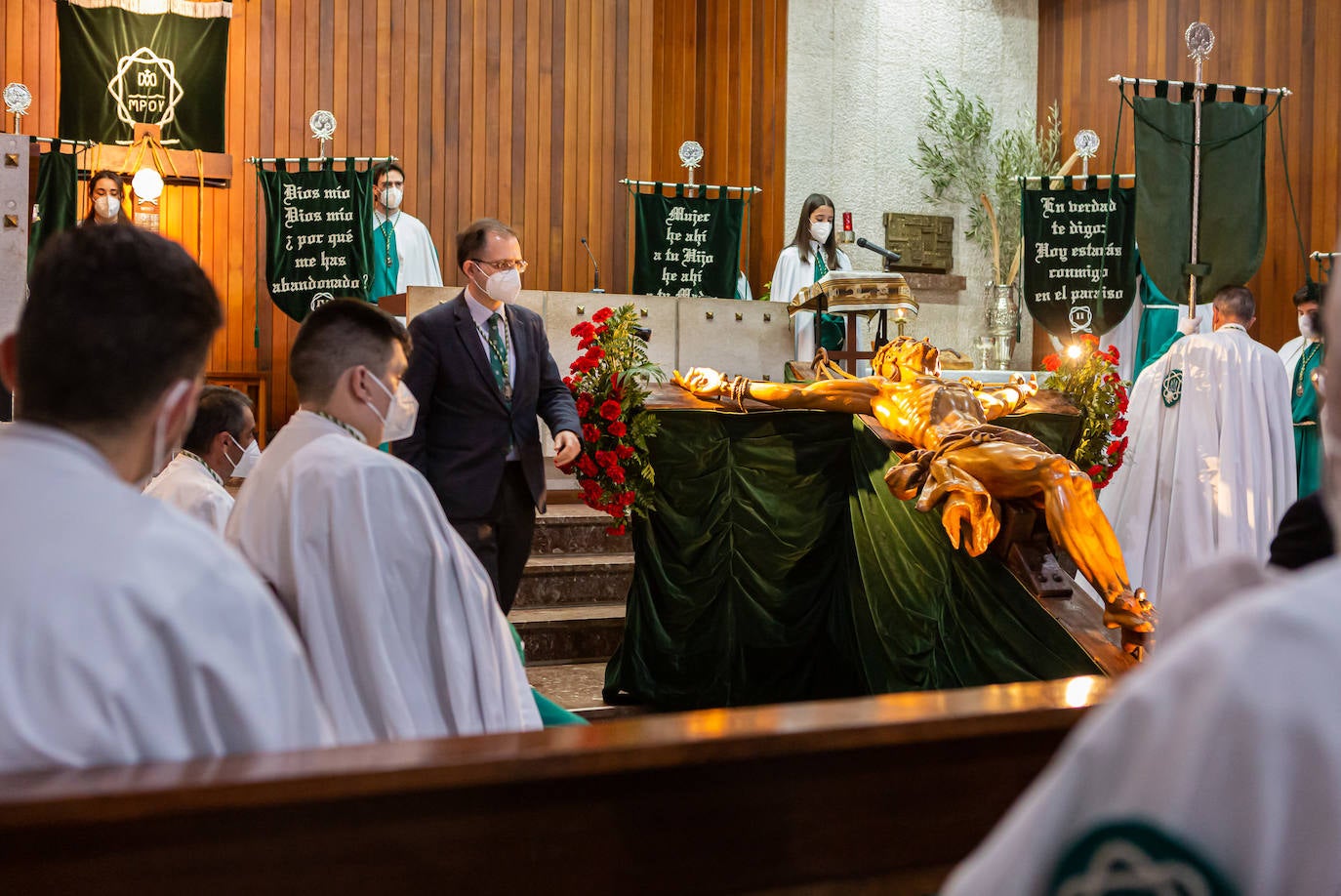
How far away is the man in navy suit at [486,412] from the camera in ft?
13.6

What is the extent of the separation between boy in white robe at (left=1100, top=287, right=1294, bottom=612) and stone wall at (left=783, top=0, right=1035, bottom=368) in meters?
3.63

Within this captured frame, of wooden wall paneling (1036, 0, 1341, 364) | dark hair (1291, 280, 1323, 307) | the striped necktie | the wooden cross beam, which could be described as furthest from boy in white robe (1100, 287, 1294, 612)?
the wooden cross beam

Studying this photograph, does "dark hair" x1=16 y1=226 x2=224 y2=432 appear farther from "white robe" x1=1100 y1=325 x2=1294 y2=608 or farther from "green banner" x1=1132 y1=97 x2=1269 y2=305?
"green banner" x1=1132 y1=97 x2=1269 y2=305

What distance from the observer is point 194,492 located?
3355 millimetres

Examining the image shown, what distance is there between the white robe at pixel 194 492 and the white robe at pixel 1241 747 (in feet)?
9.85

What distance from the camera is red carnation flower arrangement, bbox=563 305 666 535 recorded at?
456cm

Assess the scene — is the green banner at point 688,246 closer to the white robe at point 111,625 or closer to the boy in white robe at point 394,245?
the boy in white robe at point 394,245

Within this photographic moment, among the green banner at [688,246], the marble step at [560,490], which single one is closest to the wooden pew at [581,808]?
the marble step at [560,490]

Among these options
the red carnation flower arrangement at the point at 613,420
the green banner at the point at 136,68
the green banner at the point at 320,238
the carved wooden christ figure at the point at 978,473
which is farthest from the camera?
the green banner at the point at 136,68

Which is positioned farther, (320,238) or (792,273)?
(792,273)

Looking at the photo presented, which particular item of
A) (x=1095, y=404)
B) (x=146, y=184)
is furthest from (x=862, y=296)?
(x=146, y=184)

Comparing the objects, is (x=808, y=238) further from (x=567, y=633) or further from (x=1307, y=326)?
(x=567, y=633)

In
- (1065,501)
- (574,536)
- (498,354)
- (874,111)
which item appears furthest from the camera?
(874,111)

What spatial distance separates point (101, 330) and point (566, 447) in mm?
2864
